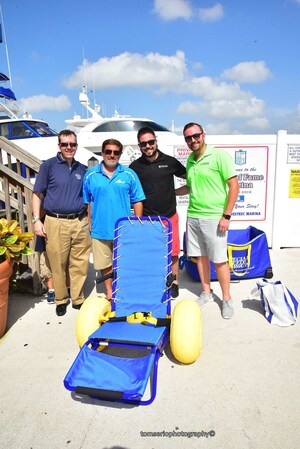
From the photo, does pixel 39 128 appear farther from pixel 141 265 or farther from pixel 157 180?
pixel 141 265

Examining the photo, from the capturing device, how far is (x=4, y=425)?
6.61 feet

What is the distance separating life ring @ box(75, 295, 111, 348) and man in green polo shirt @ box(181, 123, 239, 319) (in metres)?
1.24

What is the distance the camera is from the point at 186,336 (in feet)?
7.91

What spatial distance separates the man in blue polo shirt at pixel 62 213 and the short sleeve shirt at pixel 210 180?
4.03 feet

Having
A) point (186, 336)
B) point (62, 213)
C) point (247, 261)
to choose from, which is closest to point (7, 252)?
point (62, 213)

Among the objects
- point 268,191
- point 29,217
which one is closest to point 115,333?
point 29,217

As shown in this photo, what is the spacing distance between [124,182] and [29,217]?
4.86 ft

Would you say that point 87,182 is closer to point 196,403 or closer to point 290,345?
point 196,403

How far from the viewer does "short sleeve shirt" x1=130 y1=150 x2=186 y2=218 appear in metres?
3.37

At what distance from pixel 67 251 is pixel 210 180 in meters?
1.75

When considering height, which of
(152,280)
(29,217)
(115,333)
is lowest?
(115,333)

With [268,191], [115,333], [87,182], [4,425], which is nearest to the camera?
[4,425]

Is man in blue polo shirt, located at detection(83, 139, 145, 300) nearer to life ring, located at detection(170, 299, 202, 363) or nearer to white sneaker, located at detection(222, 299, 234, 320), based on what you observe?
life ring, located at detection(170, 299, 202, 363)

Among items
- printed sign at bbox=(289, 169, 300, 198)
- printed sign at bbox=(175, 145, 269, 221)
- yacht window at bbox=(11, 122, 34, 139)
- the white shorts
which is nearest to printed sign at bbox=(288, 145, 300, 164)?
printed sign at bbox=(289, 169, 300, 198)
